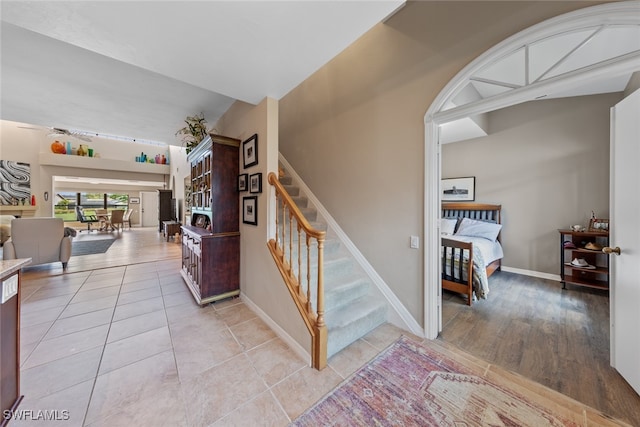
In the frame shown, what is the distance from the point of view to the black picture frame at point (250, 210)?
2547 millimetres

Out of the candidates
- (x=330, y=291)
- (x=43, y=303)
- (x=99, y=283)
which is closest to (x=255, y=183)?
(x=330, y=291)

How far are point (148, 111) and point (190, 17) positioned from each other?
2.89m

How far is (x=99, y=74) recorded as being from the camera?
8.55 ft

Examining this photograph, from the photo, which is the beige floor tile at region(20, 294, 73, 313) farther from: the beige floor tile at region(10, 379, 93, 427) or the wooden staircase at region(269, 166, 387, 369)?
the wooden staircase at region(269, 166, 387, 369)

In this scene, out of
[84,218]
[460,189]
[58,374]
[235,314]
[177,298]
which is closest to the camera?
[58,374]

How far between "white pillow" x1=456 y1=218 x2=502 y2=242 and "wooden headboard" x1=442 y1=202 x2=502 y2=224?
20cm

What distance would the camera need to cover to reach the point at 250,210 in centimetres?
265

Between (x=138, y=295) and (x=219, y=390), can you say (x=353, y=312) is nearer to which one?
(x=219, y=390)

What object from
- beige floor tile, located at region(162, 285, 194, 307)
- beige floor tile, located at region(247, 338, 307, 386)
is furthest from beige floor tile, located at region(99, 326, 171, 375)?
beige floor tile, located at region(247, 338, 307, 386)

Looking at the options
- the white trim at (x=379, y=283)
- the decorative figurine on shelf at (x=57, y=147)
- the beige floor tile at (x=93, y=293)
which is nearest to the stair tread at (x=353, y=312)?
the white trim at (x=379, y=283)

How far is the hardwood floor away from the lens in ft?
5.06

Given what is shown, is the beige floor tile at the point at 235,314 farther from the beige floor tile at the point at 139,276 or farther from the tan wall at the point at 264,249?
the beige floor tile at the point at 139,276

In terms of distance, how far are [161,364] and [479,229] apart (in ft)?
Answer: 15.9

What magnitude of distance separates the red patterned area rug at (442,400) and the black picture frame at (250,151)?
2247 mm
